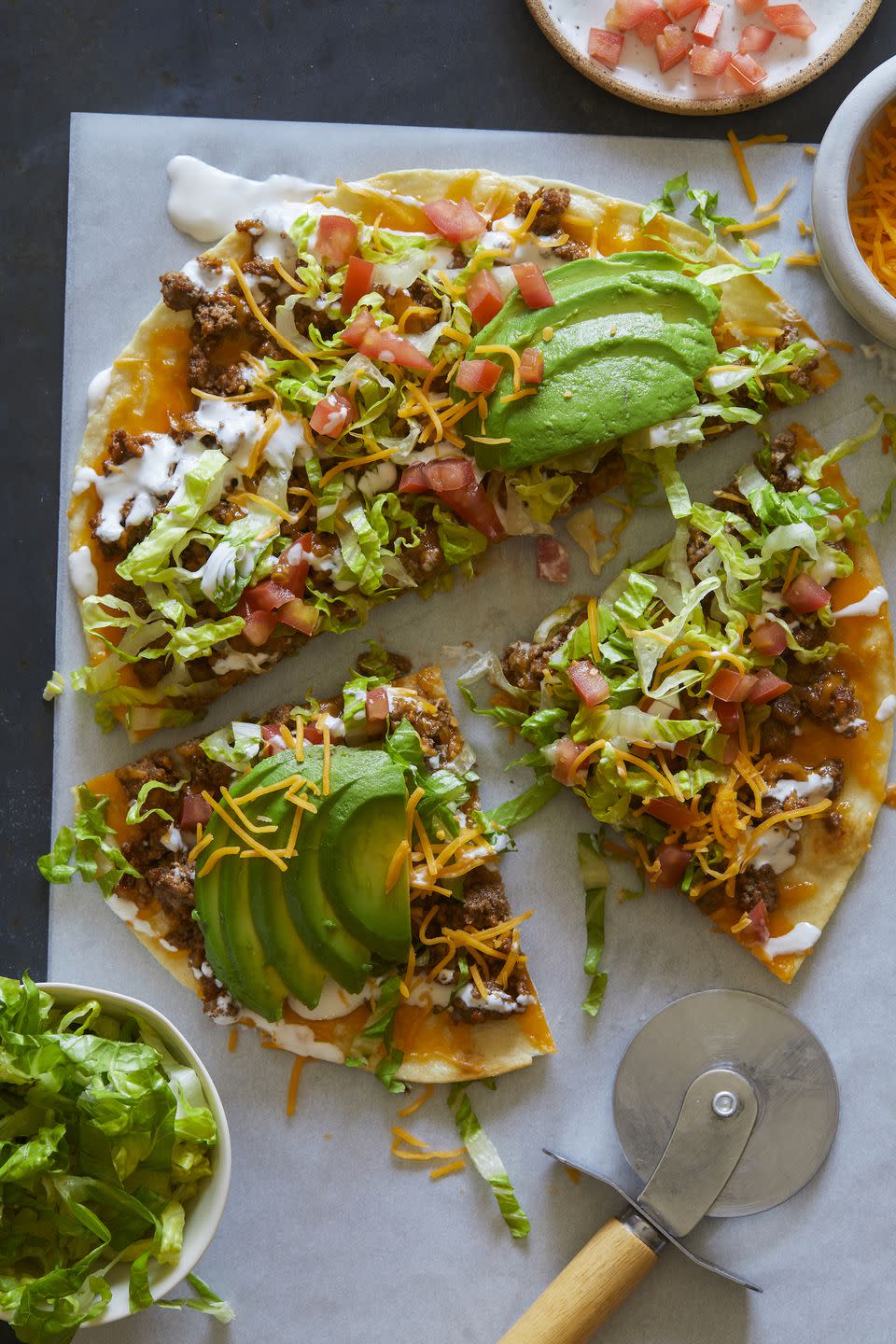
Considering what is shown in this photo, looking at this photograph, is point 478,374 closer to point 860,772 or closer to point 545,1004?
point 860,772

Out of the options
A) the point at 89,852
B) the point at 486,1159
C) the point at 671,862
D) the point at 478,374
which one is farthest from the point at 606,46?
the point at 486,1159

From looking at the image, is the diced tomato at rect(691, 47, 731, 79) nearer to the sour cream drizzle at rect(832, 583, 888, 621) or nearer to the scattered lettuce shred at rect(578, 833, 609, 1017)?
the sour cream drizzle at rect(832, 583, 888, 621)

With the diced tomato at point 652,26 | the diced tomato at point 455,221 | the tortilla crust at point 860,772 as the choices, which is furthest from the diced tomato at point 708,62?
the tortilla crust at point 860,772

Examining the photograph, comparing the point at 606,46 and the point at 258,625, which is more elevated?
the point at 606,46

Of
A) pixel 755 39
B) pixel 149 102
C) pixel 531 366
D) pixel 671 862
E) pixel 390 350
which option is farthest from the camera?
pixel 149 102

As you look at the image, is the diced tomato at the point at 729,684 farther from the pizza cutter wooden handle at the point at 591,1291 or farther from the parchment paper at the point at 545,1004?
the pizza cutter wooden handle at the point at 591,1291

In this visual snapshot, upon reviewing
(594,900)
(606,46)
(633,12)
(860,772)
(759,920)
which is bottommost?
(594,900)

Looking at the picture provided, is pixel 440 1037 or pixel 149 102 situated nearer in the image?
pixel 440 1037
